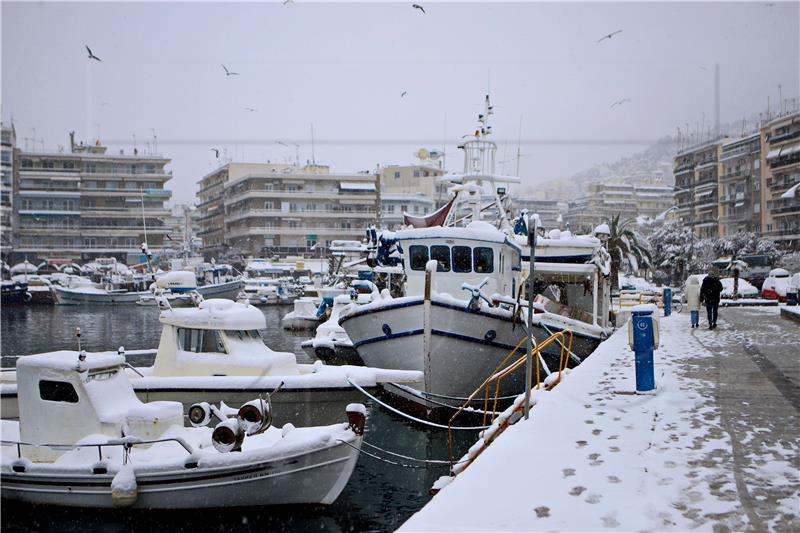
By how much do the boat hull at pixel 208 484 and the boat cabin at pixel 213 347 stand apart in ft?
12.9

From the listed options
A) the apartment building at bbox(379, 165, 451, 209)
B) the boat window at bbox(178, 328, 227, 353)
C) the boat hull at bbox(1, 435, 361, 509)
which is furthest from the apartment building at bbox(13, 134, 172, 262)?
the boat hull at bbox(1, 435, 361, 509)

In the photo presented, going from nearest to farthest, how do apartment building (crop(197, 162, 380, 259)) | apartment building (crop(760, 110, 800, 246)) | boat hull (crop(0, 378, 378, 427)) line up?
1. boat hull (crop(0, 378, 378, 427))
2. apartment building (crop(760, 110, 800, 246))
3. apartment building (crop(197, 162, 380, 259))

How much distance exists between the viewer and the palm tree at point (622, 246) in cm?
→ 4548

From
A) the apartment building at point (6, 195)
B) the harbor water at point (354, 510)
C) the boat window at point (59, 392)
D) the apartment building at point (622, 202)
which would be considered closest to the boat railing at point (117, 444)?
the boat window at point (59, 392)

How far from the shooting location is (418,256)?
1888 centimetres

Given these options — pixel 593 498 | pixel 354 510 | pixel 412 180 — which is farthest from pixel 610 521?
pixel 412 180

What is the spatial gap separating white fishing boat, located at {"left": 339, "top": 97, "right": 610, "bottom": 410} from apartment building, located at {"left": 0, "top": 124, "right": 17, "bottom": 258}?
7667 centimetres

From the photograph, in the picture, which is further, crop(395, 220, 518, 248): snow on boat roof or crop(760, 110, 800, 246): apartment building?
crop(760, 110, 800, 246): apartment building

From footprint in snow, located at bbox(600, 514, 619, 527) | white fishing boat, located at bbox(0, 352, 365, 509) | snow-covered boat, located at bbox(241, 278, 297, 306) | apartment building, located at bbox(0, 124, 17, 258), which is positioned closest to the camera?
footprint in snow, located at bbox(600, 514, 619, 527)

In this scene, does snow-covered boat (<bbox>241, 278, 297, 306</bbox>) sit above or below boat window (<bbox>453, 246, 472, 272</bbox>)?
below

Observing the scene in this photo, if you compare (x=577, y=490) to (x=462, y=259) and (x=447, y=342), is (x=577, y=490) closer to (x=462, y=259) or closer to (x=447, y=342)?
(x=447, y=342)

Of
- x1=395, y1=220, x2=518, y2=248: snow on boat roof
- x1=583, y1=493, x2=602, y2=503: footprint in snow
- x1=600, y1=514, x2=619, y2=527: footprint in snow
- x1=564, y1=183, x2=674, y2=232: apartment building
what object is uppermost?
x1=564, y1=183, x2=674, y2=232: apartment building

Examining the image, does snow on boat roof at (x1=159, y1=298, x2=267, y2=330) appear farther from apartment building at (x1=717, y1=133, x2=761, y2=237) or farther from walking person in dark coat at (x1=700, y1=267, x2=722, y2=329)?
apartment building at (x1=717, y1=133, x2=761, y2=237)

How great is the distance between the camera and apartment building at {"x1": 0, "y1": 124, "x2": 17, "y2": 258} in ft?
276
